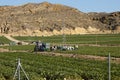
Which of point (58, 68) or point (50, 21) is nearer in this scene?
point (58, 68)

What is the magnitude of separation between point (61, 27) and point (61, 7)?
46.6 metres

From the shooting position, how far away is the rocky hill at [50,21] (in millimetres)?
147000

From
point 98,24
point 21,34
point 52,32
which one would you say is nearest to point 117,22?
point 98,24

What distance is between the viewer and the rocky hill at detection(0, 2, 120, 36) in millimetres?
147000

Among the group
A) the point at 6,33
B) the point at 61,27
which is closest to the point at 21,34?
the point at 6,33

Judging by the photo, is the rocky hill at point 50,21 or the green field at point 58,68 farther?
the rocky hill at point 50,21

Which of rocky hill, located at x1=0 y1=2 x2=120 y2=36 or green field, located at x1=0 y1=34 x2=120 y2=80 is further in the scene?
rocky hill, located at x1=0 y1=2 x2=120 y2=36

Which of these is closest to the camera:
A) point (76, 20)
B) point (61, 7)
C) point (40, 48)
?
point (40, 48)

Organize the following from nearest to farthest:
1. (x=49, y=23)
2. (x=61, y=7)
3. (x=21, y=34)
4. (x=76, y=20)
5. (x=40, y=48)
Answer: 1. (x=40, y=48)
2. (x=21, y=34)
3. (x=49, y=23)
4. (x=76, y=20)
5. (x=61, y=7)

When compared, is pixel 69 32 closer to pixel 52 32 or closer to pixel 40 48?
pixel 52 32

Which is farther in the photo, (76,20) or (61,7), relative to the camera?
(61,7)

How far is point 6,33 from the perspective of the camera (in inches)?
5723

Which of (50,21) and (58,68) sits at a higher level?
(50,21)

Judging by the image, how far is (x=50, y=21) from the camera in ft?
511
